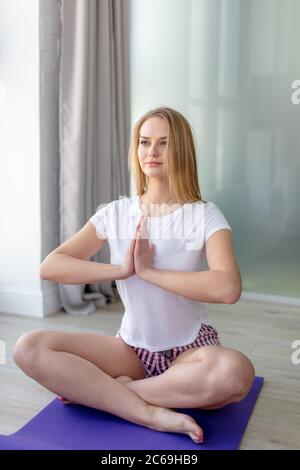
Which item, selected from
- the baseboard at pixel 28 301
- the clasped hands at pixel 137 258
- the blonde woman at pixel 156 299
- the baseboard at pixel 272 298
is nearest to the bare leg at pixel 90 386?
the blonde woman at pixel 156 299

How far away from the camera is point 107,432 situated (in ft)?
5.15

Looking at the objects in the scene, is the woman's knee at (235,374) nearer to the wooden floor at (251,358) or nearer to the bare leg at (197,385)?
the bare leg at (197,385)

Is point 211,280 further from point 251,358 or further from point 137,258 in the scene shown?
point 251,358

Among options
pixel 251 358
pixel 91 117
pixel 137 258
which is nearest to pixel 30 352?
pixel 137 258

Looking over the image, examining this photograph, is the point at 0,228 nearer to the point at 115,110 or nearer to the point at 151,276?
the point at 115,110

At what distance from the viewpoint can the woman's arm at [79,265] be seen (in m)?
1.63

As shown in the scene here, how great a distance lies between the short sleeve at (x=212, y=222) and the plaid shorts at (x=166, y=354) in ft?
1.01

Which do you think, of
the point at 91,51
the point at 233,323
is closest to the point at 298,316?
the point at 233,323

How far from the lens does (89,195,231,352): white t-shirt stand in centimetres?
167

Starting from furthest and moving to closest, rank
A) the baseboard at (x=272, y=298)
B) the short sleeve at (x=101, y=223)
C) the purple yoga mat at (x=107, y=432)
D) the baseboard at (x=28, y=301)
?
the baseboard at (x=272, y=298), the baseboard at (x=28, y=301), the short sleeve at (x=101, y=223), the purple yoga mat at (x=107, y=432)

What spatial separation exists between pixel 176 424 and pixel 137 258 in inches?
18.3

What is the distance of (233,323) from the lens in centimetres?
267

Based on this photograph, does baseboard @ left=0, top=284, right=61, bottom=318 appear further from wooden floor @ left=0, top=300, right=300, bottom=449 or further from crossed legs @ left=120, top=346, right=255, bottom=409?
crossed legs @ left=120, top=346, right=255, bottom=409

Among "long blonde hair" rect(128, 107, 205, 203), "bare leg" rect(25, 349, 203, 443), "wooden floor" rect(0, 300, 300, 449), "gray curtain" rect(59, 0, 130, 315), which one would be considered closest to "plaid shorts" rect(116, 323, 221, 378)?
"bare leg" rect(25, 349, 203, 443)
